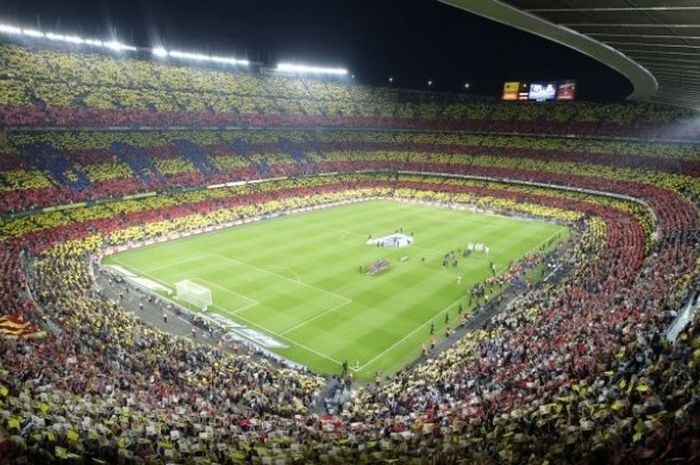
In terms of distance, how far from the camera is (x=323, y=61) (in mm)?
82312

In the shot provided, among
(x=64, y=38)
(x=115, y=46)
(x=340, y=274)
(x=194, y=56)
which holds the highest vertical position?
(x=64, y=38)

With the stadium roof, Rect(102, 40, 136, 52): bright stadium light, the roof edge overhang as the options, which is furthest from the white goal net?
Rect(102, 40, 136, 52): bright stadium light

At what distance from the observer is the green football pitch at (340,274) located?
85.6 ft

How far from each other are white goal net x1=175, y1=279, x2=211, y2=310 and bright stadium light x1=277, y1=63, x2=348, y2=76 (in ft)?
187

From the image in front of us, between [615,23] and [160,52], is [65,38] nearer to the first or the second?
[160,52]

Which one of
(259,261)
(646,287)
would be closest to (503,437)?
(646,287)

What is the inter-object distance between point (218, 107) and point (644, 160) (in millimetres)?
52867

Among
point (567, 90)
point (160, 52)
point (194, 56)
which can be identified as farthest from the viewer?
point (194, 56)

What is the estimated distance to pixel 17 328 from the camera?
19406 mm

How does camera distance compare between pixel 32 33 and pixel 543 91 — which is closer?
pixel 32 33

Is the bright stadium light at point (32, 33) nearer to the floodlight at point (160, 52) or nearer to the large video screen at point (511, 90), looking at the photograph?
the floodlight at point (160, 52)

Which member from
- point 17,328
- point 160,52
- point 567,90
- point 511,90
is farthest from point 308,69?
point 17,328

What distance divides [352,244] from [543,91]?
4051 cm

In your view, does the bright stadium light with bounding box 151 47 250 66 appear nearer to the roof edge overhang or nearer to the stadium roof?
the roof edge overhang
